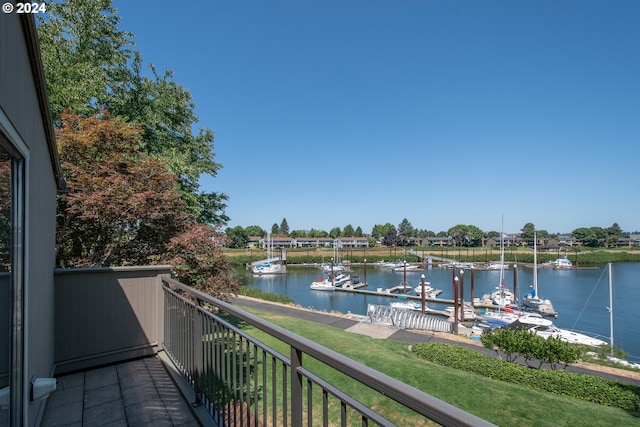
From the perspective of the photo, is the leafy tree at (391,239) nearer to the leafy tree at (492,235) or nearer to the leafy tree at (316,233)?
the leafy tree at (316,233)

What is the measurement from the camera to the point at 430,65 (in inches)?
610

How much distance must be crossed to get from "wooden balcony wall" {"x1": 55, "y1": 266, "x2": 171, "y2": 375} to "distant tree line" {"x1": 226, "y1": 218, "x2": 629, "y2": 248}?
8190cm

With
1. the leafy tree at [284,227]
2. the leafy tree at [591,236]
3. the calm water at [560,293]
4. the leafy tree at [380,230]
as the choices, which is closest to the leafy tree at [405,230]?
the leafy tree at [380,230]

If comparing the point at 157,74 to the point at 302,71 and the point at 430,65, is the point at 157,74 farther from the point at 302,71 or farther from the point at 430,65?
the point at 430,65

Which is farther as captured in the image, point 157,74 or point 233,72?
point 233,72

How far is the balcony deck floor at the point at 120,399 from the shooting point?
2619 millimetres

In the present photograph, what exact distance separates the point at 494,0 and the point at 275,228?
103775mm

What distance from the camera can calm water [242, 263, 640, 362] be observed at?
909 inches

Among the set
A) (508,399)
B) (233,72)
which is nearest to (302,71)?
(233,72)

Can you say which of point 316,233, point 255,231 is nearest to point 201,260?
point 316,233

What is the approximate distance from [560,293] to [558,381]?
110ft

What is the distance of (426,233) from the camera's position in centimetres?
10744

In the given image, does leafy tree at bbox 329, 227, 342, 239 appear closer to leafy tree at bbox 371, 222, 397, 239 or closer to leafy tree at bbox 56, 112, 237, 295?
leafy tree at bbox 371, 222, 397, 239

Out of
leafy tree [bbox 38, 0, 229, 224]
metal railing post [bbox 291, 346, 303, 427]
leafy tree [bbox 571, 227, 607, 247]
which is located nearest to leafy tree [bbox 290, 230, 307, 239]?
leafy tree [bbox 571, 227, 607, 247]
